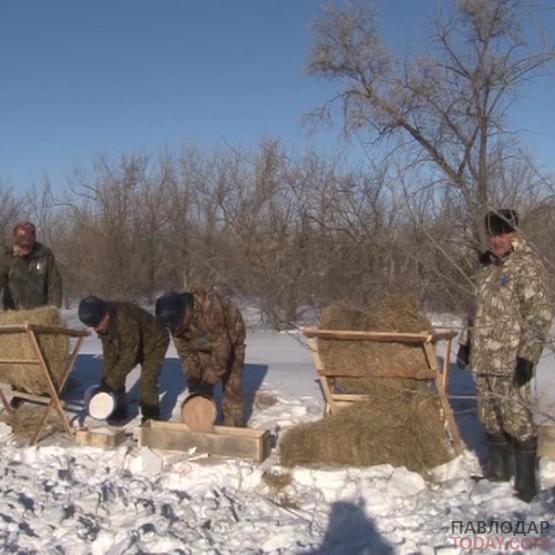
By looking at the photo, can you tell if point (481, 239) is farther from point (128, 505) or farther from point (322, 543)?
point (128, 505)

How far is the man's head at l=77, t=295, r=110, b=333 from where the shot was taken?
20.6ft

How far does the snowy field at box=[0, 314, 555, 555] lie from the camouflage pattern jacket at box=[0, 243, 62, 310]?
185 centimetres

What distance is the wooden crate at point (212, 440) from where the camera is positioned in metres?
5.82

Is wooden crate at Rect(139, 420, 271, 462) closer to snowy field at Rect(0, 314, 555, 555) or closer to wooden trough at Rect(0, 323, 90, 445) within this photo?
snowy field at Rect(0, 314, 555, 555)

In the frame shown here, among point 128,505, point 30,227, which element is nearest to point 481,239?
point 128,505

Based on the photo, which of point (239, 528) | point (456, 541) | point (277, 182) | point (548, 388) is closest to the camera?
point (456, 541)

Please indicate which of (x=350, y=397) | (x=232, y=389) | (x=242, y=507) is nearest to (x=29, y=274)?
(x=232, y=389)

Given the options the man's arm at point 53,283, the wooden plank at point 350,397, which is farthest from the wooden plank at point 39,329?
the wooden plank at point 350,397

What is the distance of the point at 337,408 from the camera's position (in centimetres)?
618

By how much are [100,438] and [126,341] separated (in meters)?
0.93

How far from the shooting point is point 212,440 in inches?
234

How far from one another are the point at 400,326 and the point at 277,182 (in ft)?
43.5

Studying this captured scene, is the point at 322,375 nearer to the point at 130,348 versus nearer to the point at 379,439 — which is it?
the point at 379,439

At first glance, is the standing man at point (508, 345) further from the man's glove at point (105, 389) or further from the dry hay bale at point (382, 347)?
the man's glove at point (105, 389)
